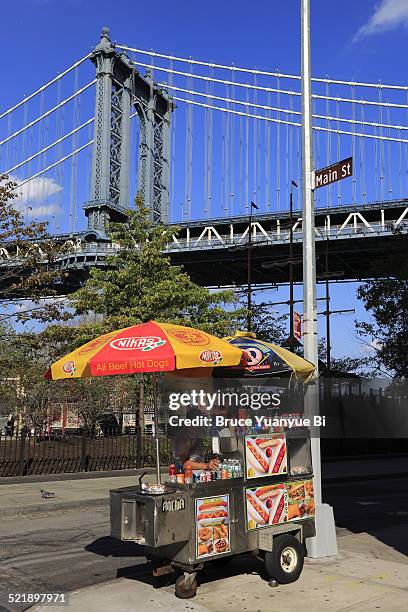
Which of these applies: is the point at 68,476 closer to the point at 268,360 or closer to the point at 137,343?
the point at 268,360

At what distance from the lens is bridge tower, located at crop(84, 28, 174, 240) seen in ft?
201

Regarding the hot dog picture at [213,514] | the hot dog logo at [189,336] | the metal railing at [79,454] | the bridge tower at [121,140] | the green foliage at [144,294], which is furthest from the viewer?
the bridge tower at [121,140]

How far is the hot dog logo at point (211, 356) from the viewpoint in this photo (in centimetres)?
635

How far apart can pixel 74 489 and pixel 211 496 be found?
8796mm

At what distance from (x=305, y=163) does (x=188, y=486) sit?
16.0 feet

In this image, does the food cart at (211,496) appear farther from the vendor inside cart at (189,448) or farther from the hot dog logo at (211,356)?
the vendor inside cart at (189,448)

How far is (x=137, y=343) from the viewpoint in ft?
21.4

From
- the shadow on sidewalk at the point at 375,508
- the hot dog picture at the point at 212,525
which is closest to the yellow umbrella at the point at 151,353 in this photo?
the hot dog picture at the point at 212,525

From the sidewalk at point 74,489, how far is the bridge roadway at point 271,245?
41.3m

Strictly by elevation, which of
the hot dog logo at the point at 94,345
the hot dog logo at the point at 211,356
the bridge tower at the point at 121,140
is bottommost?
the hot dog logo at the point at 211,356

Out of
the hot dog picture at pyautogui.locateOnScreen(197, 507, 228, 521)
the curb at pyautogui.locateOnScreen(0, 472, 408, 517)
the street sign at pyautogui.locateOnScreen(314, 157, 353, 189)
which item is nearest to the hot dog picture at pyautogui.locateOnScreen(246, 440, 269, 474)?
the hot dog picture at pyautogui.locateOnScreen(197, 507, 228, 521)

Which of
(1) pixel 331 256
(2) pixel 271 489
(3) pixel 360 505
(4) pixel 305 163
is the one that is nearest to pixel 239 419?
(2) pixel 271 489

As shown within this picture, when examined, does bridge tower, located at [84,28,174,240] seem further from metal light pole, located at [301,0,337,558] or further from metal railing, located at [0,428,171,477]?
metal light pole, located at [301,0,337,558]

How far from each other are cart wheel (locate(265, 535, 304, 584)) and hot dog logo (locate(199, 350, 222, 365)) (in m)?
1.99
